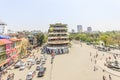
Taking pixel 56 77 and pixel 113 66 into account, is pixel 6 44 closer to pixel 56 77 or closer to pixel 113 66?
pixel 56 77

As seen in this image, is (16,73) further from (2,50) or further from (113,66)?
(113,66)

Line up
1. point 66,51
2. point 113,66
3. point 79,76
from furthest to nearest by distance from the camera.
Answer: point 66,51
point 113,66
point 79,76

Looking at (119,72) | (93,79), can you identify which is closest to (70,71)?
(93,79)

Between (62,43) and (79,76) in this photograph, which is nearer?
(79,76)

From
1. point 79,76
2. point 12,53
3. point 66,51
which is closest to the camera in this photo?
point 79,76

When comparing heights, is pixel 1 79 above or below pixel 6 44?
below

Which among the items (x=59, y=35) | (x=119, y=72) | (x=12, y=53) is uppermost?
(x=59, y=35)

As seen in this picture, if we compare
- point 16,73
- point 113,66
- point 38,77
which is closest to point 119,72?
point 113,66
